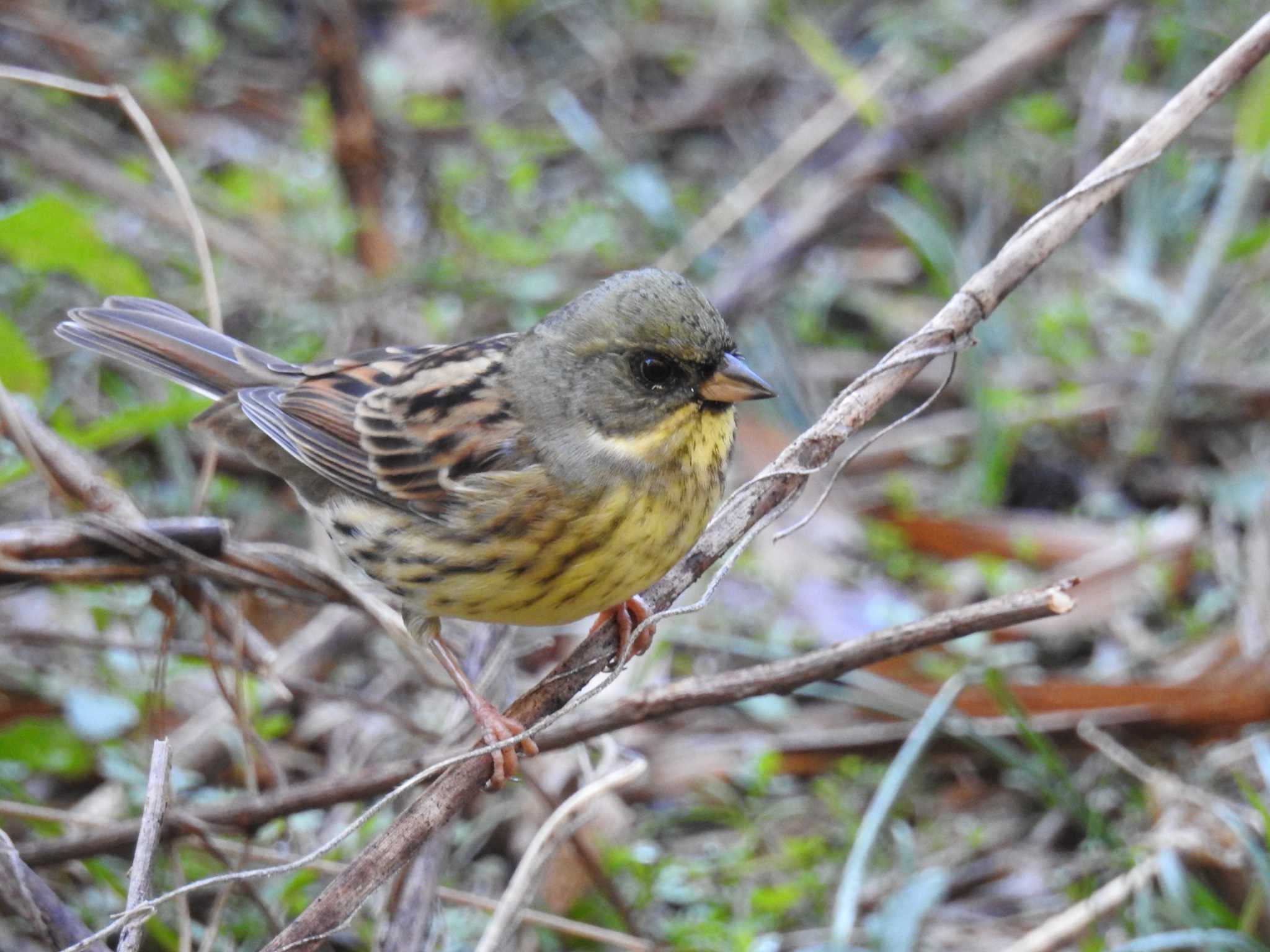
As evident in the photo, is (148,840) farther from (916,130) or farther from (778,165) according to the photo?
(916,130)

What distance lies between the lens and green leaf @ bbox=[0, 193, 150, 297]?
3.49 m

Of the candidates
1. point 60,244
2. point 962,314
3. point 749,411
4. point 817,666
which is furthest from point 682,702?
point 749,411

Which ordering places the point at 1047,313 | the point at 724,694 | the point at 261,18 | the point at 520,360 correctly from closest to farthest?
the point at 724,694 → the point at 520,360 → the point at 1047,313 → the point at 261,18

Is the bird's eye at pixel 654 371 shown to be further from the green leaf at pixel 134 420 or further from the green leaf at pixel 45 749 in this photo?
the green leaf at pixel 45 749

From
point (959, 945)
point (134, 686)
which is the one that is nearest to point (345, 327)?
point (134, 686)

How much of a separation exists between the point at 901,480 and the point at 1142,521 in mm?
810

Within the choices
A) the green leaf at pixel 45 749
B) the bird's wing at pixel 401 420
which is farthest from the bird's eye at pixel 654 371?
the green leaf at pixel 45 749

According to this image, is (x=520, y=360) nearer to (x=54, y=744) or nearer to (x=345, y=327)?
(x=54, y=744)

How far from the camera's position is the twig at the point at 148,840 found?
7.59ft

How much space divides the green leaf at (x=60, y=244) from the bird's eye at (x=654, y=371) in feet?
5.07

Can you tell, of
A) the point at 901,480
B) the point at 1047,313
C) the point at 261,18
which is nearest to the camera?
the point at 901,480

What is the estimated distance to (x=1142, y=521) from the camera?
192 inches

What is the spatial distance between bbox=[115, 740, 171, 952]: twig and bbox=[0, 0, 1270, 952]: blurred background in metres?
0.31

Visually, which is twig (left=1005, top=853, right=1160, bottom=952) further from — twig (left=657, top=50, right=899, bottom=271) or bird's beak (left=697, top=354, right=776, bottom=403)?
twig (left=657, top=50, right=899, bottom=271)
